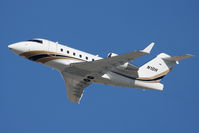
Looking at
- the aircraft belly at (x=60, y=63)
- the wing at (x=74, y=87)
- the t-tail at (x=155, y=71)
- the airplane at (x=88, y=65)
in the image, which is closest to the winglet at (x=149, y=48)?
the airplane at (x=88, y=65)

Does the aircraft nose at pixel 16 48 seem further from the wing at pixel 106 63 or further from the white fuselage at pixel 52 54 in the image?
the wing at pixel 106 63

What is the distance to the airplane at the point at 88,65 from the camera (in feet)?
77.2

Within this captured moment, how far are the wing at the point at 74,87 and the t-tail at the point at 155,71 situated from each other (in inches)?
147

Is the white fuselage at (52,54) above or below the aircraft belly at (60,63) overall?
above

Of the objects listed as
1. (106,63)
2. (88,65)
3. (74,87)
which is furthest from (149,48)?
(74,87)

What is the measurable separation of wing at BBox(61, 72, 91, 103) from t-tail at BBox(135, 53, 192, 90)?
375 centimetres

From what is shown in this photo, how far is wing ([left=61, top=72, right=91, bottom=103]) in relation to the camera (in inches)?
1009

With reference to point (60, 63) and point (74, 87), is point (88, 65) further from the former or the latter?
point (74, 87)

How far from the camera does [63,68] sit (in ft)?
79.4

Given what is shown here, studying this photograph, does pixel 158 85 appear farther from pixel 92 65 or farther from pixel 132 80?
pixel 92 65

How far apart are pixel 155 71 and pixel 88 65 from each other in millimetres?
5440

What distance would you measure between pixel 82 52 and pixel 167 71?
635 centimetres

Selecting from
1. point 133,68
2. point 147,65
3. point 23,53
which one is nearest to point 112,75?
point 133,68

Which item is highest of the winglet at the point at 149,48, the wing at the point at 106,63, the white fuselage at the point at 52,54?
the white fuselage at the point at 52,54
